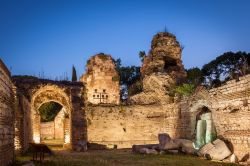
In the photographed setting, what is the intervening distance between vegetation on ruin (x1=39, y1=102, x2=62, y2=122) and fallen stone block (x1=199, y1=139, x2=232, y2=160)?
127 ft

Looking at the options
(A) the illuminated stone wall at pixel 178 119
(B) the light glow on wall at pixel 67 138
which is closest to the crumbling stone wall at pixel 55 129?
(B) the light glow on wall at pixel 67 138

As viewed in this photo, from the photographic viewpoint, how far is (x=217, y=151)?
526 inches

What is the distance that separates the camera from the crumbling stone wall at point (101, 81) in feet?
118

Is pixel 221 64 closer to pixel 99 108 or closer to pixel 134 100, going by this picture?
pixel 134 100

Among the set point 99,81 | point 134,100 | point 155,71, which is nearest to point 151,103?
Answer: point 134,100

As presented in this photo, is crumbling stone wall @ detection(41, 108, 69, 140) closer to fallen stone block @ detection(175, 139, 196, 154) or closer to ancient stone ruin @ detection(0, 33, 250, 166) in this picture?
ancient stone ruin @ detection(0, 33, 250, 166)

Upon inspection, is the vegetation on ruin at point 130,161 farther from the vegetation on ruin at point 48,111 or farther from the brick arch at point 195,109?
the vegetation on ruin at point 48,111

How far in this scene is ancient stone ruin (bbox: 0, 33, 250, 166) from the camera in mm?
12891

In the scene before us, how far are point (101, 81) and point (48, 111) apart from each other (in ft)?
59.0

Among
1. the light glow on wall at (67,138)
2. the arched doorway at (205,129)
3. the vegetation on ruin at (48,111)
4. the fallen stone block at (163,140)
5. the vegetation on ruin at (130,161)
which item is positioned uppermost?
the vegetation on ruin at (48,111)

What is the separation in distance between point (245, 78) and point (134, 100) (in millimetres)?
17135

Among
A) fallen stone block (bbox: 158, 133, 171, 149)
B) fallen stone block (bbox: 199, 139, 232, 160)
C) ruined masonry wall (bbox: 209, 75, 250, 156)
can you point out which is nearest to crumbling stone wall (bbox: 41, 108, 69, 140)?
fallen stone block (bbox: 158, 133, 171, 149)

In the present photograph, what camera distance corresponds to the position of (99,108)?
25719 mm

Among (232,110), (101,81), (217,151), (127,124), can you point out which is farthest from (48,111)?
(232,110)
